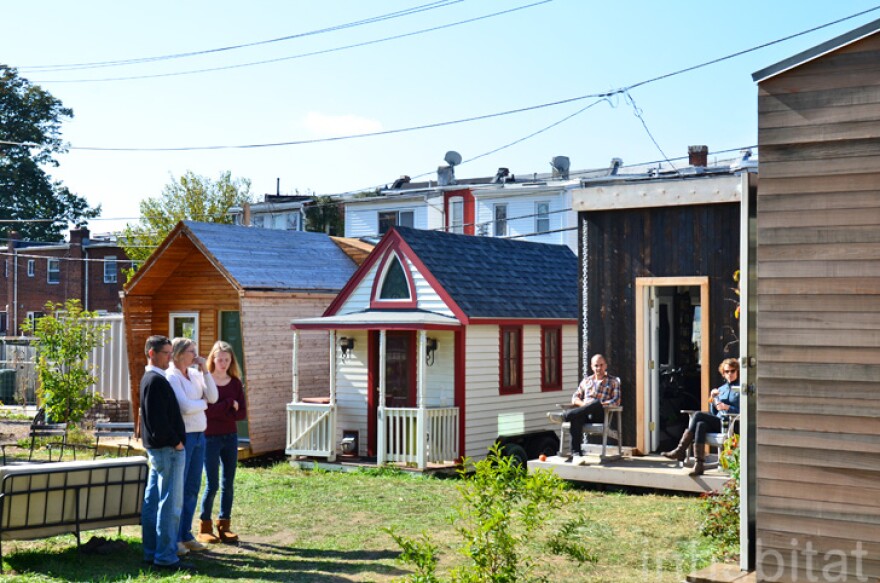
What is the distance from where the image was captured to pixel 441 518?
41.5ft

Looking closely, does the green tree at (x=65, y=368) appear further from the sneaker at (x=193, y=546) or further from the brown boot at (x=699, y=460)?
the brown boot at (x=699, y=460)

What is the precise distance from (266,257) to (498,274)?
4.59 m

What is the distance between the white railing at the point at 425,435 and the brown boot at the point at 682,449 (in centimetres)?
422

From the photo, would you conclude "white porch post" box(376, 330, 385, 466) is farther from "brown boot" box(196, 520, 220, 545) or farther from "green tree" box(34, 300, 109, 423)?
"green tree" box(34, 300, 109, 423)

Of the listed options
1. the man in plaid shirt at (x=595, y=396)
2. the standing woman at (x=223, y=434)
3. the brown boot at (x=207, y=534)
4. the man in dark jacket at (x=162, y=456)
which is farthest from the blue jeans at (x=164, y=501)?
the man in plaid shirt at (x=595, y=396)

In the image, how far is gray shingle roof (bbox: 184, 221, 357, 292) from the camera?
19.4m

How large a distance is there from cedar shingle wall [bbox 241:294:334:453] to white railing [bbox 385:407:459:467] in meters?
2.85

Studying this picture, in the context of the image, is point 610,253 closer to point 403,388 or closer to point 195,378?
point 403,388

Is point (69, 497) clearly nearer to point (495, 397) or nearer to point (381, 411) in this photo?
point (381, 411)

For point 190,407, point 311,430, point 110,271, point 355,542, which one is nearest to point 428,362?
point 311,430

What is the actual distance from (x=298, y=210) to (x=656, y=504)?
37696 millimetres

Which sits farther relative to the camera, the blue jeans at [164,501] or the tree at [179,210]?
the tree at [179,210]

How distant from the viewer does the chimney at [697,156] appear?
3819 centimetres

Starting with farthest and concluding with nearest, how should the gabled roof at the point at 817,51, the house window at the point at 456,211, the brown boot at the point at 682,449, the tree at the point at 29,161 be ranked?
1. the tree at the point at 29,161
2. the house window at the point at 456,211
3. the brown boot at the point at 682,449
4. the gabled roof at the point at 817,51
